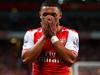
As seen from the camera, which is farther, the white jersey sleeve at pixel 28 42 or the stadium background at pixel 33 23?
the stadium background at pixel 33 23

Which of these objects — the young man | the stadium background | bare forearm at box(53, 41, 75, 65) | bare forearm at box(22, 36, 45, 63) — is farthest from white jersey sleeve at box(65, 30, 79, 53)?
the stadium background

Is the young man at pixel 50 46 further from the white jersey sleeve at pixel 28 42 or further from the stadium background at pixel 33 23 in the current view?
the stadium background at pixel 33 23

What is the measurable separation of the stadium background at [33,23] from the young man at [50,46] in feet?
22.8

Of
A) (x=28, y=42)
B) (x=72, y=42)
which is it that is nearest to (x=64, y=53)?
(x=72, y=42)

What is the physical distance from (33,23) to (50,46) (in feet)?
25.4

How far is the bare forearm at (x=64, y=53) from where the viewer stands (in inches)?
114

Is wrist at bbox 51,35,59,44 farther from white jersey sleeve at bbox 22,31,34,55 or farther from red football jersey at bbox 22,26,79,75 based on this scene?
white jersey sleeve at bbox 22,31,34,55

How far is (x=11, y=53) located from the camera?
10922mm

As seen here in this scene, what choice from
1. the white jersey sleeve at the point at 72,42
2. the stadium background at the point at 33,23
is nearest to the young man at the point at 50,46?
the white jersey sleeve at the point at 72,42

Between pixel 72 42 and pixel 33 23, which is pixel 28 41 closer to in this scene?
pixel 72 42

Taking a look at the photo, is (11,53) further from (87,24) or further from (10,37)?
(87,24)

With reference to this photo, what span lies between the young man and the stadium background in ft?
22.8

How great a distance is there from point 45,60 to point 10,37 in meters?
8.04

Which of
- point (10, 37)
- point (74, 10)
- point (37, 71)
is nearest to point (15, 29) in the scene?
point (10, 37)
